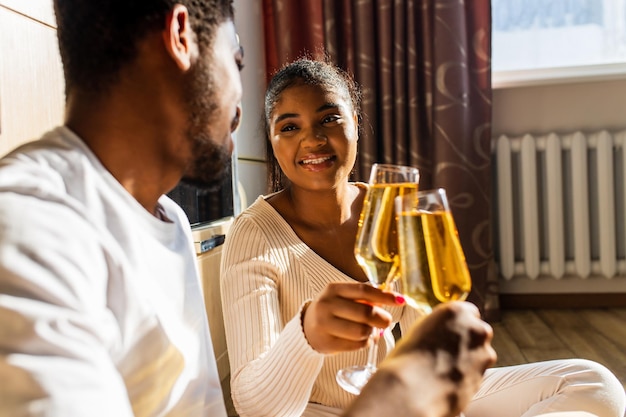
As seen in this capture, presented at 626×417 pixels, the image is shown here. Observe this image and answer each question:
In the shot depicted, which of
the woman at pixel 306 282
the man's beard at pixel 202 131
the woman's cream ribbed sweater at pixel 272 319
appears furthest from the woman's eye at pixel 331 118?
the man's beard at pixel 202 131

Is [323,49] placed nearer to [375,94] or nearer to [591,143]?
[375,94]

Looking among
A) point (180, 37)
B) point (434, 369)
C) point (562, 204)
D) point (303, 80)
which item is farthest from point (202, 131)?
point (562, 204)

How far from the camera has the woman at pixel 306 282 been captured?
34.1 inches

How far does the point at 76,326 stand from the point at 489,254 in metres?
2.57

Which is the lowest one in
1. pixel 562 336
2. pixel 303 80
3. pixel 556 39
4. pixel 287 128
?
pixel 562 336

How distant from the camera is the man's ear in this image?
578mm

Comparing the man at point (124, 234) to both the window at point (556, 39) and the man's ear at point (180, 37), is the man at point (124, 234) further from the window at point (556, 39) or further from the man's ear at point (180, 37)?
the window at point (556, 39)

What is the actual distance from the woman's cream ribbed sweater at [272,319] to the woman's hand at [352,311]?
0.27 feet

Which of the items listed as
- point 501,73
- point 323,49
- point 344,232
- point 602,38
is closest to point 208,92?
point 344,232

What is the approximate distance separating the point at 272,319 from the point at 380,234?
40 centimetres

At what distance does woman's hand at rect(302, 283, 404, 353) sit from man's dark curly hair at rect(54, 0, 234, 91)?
0.34 metres

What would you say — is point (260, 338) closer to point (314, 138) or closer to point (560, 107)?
point (314, 138)

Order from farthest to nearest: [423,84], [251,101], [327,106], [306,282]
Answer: [423,84] → [251,101] → [327,106] → [306,282]

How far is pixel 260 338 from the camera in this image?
3.32 ft
